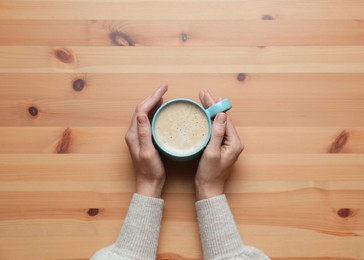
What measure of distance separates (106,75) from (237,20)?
12.9 inches

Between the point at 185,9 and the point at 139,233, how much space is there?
51cm

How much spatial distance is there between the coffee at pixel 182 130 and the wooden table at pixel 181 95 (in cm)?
10

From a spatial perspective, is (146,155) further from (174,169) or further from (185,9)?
(185,9)

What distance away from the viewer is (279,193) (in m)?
0.93

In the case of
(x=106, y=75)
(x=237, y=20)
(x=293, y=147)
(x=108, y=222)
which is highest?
(x=237, y=20)

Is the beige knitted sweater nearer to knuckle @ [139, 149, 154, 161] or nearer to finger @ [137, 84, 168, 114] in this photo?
knuckle @ [139, 149, 154, 161]

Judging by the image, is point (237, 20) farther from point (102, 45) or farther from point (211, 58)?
point (102, 45)

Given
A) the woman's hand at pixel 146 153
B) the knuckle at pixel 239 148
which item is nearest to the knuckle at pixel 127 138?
the woman's hand at pixel 146 153

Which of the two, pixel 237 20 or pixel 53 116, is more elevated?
pixel 237 20

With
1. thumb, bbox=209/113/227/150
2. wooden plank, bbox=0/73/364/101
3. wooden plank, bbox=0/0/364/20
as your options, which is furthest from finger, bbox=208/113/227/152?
wooden plank, bbox=0/0/364/20

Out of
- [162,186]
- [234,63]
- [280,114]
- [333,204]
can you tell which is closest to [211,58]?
[234,63]

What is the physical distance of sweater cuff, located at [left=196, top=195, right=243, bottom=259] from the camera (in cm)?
87

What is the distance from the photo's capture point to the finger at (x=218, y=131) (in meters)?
0.86

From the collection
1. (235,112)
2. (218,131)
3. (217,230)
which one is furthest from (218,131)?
(217,230)
